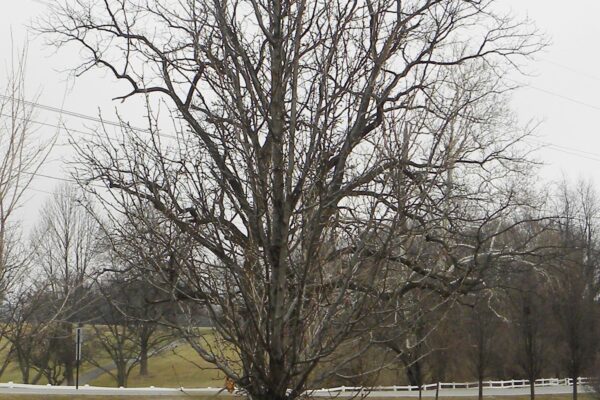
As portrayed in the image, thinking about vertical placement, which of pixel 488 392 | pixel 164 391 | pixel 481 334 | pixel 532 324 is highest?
pixel 532 324

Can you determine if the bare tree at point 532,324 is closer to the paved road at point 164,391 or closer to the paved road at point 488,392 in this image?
the paved road at point 488,392

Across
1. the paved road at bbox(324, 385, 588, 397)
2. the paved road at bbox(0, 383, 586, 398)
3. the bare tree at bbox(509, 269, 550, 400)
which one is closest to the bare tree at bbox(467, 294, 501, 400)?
the bare tree at bbox(509, 269, 550, 400)

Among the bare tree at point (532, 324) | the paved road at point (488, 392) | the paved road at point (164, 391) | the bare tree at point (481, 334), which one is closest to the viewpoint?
the paved road at point (164, 391)

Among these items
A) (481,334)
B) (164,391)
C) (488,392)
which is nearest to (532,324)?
(481,334)

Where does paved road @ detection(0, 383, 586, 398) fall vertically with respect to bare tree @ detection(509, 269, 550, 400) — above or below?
below

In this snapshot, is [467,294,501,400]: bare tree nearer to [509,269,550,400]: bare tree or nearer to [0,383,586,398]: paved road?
[509,269,550,400]: bare tree

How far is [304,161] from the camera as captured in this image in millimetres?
4547

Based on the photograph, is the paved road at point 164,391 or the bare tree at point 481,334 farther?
the bare tree at point 481,334

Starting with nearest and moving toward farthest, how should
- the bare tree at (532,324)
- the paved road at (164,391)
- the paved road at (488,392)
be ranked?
1. the paved road at (164,391)
2. the bare tree at (532,324)
3. the paved road at (488,392)

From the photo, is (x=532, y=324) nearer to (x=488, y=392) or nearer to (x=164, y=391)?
(x=488, y=392)

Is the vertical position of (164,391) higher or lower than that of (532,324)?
lower

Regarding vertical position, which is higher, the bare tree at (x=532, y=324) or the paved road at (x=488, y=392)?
the bare tree at (x=532, y=324)

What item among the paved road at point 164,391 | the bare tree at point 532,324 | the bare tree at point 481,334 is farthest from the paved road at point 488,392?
the bare tree at point 532,324

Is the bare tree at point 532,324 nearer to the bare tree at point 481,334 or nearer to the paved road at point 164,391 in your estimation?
the bare tree at point 481,334
